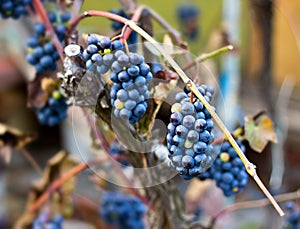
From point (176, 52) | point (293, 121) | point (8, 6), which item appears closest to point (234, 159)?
point (176, 52)

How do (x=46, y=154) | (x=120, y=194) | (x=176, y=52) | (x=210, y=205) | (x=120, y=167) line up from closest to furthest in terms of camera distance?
(x=176, y=52) < (x=120, y=167) < (x=120, y=194) < (x=210, y=205) < (x=46, y=154)

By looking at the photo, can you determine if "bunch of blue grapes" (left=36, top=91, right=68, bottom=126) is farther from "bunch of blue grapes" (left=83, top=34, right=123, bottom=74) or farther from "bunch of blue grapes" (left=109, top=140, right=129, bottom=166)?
"bunch of blue grapes" (left=83, top=34, right=123, bottom=74)

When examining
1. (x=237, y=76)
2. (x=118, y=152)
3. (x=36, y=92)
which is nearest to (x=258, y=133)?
(x=118, y=152)

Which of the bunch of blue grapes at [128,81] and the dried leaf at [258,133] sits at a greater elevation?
Result: the bunch of blue grapes at [128,81]

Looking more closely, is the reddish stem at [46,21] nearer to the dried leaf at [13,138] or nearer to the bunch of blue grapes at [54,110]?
the bunch of blue grapes at [54,110]

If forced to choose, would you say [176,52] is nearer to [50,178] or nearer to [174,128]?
[174,128]

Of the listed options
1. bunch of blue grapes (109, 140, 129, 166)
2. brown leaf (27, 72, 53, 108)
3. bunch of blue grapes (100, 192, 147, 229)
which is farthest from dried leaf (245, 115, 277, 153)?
bunch of blue grapes (100, 192, 147, 229)

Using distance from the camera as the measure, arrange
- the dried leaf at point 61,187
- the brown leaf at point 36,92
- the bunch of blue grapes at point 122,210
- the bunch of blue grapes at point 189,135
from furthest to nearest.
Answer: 1. the bunch of blue grapes at point 122,210
2. the dried leaf at point 61,187
3. the brown leaf at point 36,92
4. the bunch of blue grapes at point 189,135

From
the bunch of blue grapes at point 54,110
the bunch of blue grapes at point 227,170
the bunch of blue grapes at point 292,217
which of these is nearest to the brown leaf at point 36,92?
the bunch of blue grapes at point 54,110
